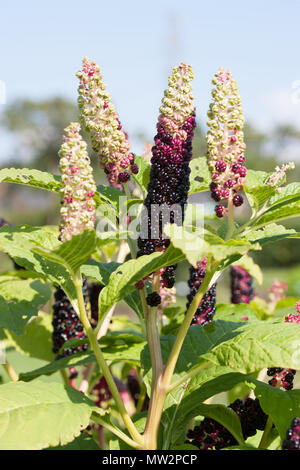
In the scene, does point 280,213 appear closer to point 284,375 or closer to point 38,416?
point 284,375

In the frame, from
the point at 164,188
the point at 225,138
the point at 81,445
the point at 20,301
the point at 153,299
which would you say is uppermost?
the point at 225,138

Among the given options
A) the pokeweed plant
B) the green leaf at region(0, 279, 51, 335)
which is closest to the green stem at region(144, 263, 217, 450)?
the pokeweed plant

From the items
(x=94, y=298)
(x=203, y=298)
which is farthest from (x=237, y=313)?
(x=94, y=298)

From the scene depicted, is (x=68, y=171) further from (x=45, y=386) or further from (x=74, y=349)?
(x=74, y=349)

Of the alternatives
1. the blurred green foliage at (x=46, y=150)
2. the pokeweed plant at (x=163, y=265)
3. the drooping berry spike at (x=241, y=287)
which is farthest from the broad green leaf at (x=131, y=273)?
the blurred green foliage at (x=46, y=150)

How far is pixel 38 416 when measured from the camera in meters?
1.09

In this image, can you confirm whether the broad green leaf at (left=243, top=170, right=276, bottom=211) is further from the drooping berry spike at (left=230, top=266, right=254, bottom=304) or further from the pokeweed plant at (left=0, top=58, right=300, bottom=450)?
the drooping berry spike at (left=230, top=266, right=254, bottom=304)

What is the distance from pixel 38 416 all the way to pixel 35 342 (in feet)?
3.40

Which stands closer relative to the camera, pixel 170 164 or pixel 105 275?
pixel 170 164

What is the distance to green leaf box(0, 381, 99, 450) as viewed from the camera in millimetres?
1037

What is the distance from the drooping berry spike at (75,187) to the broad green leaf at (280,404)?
1.84 feet
